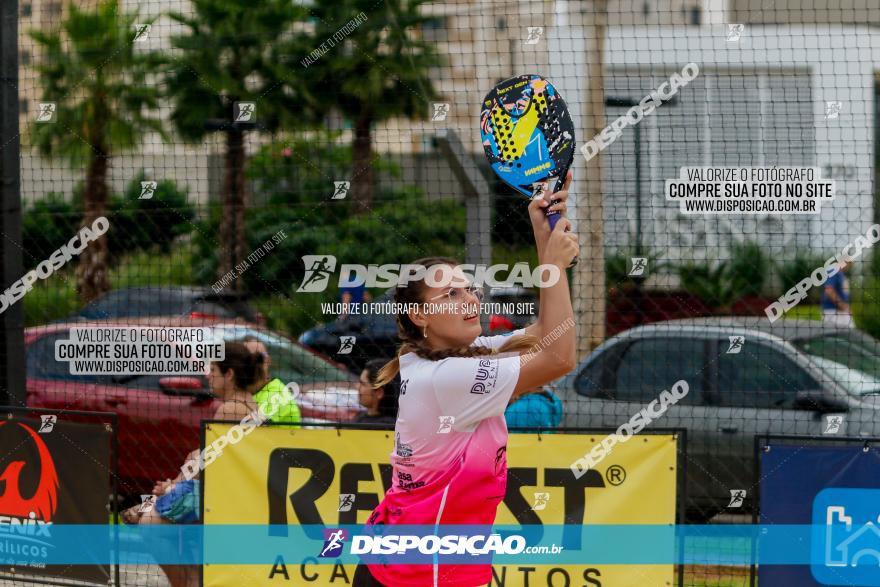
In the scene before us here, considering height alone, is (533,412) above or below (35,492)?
above

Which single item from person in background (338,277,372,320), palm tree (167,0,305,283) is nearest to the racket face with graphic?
person in background (338,277,372,320)

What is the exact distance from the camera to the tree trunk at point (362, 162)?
8819 mm

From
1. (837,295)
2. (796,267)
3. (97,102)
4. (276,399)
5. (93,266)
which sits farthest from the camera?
(97,102)

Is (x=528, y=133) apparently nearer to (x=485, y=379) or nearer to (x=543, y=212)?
(x=543, y=212)

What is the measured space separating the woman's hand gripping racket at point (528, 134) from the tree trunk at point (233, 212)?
7.29m

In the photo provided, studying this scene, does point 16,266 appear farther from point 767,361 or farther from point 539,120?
point 767,361

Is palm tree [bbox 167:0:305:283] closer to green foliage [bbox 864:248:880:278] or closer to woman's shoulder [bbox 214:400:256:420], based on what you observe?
woman's shoulder [bbox 214:400:256:420]

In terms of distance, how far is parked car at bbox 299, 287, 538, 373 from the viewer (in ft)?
23.9

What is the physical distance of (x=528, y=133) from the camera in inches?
144

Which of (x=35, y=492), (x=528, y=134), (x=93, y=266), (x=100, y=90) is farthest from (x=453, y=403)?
(x=100, y=90)

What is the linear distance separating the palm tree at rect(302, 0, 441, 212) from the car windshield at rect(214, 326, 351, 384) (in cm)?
276

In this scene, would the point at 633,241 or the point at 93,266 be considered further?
the point at 93,266

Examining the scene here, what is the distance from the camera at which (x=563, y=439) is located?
221 inches

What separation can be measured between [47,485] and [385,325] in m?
3.20
